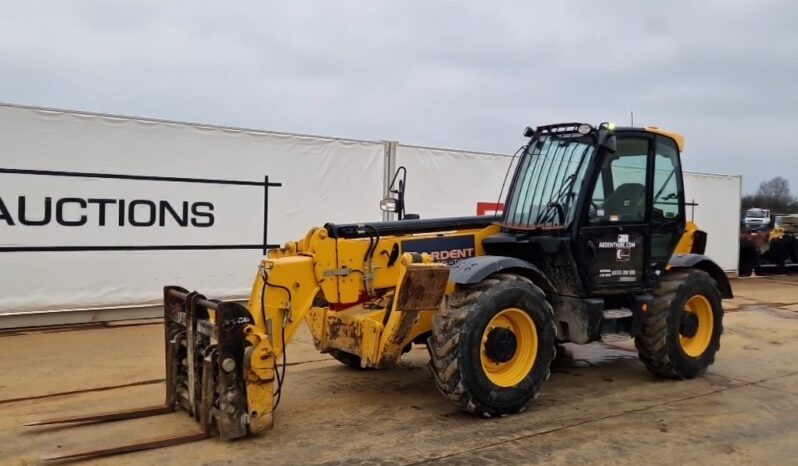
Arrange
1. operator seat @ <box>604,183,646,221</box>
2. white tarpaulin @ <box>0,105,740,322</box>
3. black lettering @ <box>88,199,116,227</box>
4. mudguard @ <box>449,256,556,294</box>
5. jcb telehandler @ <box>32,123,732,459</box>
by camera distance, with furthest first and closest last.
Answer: black lettering @ <box>88,199,116,227</box>, white tarpaulin @ <box>0,105,740,322</box>, operator seat @ <box>604,183,646,221</box>, mudguard @ <box>449,256,556,294</box>, jcb telehandler @ <box>32,123,732,459</box>

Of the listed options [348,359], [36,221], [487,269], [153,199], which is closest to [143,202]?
[153,199]

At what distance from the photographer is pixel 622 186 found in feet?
21.7

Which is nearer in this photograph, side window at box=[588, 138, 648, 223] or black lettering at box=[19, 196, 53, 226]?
side window at box=[588, 138, 648, 223]

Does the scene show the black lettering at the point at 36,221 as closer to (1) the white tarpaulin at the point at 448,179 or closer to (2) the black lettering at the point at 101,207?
(2) the black lettering at the point at 101,207

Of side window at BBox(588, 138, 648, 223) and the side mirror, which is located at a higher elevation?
side window at BBox(588, 138, 648, 223)

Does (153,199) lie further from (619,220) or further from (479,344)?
(619,220)

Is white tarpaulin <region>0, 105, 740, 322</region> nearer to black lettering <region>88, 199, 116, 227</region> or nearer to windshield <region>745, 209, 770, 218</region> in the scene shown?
black lettering <region>88, 199, 116, 227</region>

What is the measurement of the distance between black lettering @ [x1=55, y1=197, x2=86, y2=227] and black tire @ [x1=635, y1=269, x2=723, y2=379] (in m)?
7.16

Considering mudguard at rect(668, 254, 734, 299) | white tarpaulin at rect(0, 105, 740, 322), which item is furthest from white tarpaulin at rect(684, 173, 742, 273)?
mudguard at rect(668, 254, 734, 299)

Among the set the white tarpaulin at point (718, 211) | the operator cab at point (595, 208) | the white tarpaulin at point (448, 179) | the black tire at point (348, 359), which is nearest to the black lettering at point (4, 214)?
the black tire at point (348, 359)

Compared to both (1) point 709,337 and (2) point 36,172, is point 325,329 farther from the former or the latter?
(2) point 36,172

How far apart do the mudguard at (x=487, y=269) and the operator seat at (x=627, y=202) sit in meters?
1.02

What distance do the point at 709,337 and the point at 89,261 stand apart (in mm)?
7781

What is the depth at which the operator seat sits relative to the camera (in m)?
6.55
